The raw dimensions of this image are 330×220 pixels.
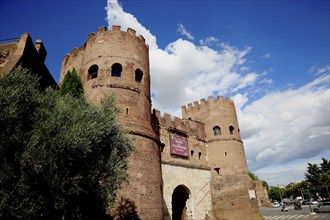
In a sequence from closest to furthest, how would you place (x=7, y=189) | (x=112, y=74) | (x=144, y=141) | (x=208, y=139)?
1. (x=7, y=189)
2. (x=144, y=141)
3. (x=112, y=74)
4. (x=208, y=139)

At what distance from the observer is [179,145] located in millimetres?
20031

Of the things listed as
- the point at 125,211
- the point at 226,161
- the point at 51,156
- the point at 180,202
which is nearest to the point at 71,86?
the point at 51,156

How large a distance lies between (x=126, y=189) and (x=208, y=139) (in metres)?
12.8

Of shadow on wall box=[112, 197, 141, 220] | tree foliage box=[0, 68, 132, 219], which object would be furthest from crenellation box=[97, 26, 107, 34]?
shadow on wall box=[112, 197, 141, 220]

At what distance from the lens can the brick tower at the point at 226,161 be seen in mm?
20641

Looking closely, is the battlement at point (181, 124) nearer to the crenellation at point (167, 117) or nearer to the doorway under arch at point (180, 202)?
the crenellation at point (167, 117)

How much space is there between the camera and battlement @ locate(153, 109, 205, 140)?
63.2 ft

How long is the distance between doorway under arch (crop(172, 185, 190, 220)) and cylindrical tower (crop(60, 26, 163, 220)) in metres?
5.97


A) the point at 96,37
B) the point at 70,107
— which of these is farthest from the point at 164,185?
the point at 96,37

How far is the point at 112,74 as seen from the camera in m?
15.9

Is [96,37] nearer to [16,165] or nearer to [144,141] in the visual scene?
[144,141]

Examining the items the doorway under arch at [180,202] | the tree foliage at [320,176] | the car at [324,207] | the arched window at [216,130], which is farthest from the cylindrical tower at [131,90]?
the tree foliage at [320,176]

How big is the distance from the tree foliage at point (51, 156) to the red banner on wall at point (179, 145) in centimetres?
1029

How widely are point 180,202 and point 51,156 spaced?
15332 mm
